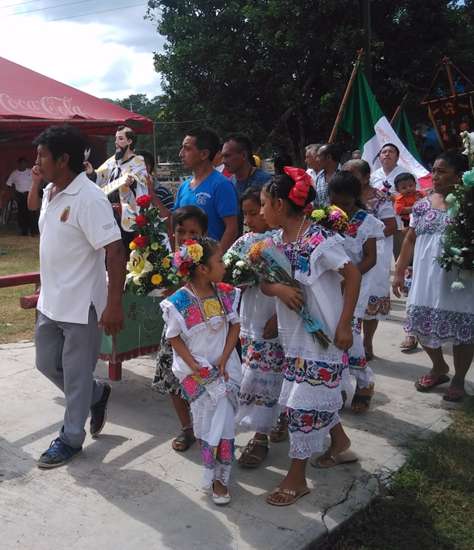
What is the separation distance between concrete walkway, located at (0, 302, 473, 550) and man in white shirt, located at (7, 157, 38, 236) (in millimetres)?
10773

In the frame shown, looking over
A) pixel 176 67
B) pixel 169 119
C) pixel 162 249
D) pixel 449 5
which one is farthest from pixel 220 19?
pixel 162 249

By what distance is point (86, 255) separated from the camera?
3486mm

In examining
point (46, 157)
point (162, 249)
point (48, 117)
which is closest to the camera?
point (46, 157)

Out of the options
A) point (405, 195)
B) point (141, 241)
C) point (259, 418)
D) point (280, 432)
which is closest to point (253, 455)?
point (259, 418)

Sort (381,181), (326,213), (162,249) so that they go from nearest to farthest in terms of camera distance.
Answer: (326,213), (162,249), (381,181)

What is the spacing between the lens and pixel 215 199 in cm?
420

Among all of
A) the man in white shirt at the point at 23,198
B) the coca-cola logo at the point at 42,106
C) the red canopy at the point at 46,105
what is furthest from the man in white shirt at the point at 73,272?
the man in white shirt at the point at 23,198

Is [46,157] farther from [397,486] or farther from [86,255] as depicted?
[397,486]

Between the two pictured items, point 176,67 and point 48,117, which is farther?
point 176,67

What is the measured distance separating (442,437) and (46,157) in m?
2.85

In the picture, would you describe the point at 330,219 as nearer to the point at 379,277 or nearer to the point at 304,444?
the point at 304,444

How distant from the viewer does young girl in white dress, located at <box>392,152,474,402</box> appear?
4.47 m

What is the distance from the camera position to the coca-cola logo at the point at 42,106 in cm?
806

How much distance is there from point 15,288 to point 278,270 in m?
6.54
